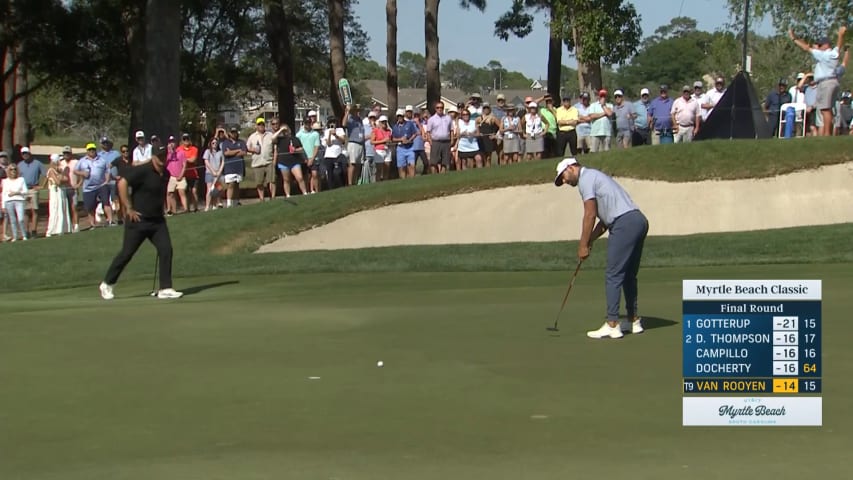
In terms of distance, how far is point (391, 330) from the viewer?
36.5 feet

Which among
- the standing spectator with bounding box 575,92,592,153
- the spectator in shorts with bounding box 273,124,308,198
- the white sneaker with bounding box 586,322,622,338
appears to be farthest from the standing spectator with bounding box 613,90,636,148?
the white sneaker with bounding box 586,322,622,338

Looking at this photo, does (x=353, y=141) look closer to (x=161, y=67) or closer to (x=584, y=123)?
(x=584, y=123)

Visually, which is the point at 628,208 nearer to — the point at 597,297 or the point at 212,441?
the point at 597,297

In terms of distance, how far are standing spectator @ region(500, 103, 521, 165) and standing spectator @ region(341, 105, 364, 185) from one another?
10.6ft

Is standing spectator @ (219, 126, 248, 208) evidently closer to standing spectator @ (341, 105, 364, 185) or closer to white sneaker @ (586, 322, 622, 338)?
standing spectator @ (341, 105, 364, 185)

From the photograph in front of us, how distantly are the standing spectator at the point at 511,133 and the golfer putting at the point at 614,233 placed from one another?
15.6 metres

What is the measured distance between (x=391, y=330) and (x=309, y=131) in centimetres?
1527

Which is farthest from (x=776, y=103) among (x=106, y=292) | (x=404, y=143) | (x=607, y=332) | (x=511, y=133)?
(x=607, y=332)

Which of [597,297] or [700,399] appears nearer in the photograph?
[700,399]

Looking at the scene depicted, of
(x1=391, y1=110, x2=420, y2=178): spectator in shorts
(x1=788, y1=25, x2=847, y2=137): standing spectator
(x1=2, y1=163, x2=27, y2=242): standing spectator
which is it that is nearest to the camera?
(x1=788, y1=25, x2=847, y2=137): standing spectator

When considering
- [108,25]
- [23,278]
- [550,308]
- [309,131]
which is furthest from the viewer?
[108,25]

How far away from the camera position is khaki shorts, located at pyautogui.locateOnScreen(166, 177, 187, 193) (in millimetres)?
24906

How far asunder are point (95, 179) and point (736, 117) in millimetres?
13626

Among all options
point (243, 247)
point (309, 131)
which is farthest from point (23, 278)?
point (309, 131)
